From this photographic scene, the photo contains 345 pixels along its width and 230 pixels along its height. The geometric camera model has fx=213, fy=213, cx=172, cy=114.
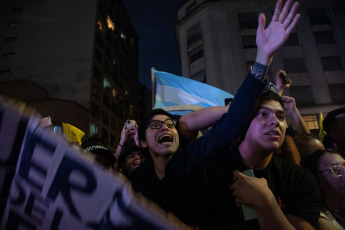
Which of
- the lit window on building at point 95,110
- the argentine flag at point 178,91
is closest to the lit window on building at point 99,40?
the lit window on building at point 95,110

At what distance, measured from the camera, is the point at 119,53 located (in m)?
39.0

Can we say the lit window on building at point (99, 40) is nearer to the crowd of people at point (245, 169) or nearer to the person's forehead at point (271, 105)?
the crowd of people at point (245, 169)

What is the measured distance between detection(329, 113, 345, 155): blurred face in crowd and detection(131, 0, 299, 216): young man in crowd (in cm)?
240

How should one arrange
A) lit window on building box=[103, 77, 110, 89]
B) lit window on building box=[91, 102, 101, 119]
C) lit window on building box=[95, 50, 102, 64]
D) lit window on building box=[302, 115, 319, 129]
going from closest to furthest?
lit window on building box=[302, 115, 319, 129]
lit window on building box=[91, 102, 101, 119]
lit window on building box=[95, 50, 102, 64]
lit window on building box=[103, 77, 110, 89]

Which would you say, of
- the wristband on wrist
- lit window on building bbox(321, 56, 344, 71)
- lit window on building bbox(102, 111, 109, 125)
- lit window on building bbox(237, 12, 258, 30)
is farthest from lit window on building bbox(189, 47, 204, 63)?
the wristband on wrist

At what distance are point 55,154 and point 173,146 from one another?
1.74 metres

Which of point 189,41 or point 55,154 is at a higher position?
point 189,41

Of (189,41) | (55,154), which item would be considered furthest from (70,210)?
(189,41)

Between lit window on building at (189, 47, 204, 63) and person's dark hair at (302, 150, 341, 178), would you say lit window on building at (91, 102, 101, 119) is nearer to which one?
lit window on building at (189, 47, 204, 63)

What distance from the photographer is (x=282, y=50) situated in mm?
23172

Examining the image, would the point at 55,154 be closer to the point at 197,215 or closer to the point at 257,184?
the point at 197,215

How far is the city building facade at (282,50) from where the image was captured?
2162 cm

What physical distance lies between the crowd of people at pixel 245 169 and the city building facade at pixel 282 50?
19737 millimetres

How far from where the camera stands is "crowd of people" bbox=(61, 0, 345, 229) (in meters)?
1.57
